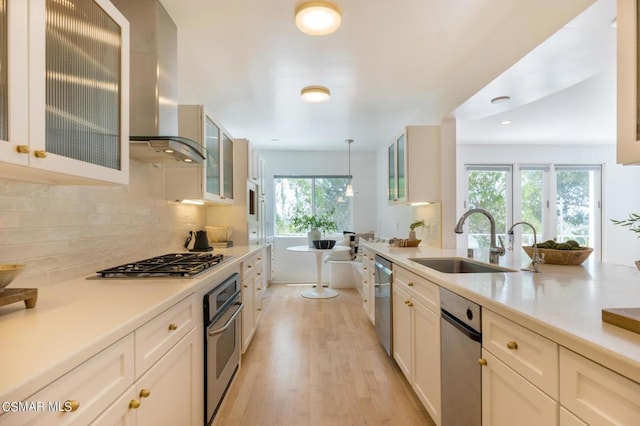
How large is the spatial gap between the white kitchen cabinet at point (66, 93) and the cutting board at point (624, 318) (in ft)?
5.46

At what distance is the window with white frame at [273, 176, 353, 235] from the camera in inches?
231

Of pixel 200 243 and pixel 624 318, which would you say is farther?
pixel 200 243

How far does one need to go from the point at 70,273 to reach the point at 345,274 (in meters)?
4.18

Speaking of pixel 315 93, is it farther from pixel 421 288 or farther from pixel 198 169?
pixel 421 288

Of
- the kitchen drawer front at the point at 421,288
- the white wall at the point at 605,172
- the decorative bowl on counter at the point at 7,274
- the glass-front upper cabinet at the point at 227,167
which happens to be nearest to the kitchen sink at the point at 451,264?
the kitchen drawer front at the point at 421,288

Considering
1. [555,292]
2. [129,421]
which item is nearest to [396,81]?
[555,292]

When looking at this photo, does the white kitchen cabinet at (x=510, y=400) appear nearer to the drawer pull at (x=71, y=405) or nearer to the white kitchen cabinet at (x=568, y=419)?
the white kitchen cabinet at (x=568, y=419)

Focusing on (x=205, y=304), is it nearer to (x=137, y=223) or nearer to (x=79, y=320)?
(x=79, y=320)

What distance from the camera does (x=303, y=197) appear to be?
5.90m

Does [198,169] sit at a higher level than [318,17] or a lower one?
lower

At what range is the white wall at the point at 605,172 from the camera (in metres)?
5.47

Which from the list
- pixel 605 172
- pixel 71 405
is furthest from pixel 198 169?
pixel 605 172

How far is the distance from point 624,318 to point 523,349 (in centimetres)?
29

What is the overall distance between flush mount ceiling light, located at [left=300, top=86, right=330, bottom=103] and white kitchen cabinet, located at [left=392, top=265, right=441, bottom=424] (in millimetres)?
1665
